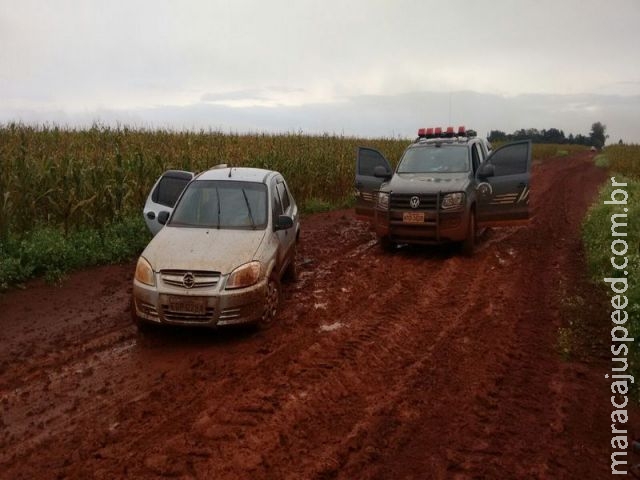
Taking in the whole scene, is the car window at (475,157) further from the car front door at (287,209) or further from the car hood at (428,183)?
the car front door at (287,209)

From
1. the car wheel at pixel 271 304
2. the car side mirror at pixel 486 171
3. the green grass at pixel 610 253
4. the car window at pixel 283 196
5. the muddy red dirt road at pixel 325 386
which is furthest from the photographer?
the car side mirror at pixel 486 171

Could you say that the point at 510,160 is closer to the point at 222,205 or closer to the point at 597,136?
the point at 222,205

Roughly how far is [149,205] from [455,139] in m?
6.63

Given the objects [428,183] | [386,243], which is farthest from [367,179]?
[428,183]

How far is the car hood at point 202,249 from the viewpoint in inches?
241

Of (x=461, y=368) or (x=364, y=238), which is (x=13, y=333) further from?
(x=364, y=238)

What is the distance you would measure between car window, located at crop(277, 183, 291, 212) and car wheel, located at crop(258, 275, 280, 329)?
5.83 ft

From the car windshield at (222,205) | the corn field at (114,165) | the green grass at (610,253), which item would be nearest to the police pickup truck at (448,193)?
the green grass at (610,253)

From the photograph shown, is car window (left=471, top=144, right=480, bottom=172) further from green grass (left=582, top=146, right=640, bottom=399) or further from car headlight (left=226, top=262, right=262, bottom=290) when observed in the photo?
car headlight (left=226, top=262, right=262, bottom=290)

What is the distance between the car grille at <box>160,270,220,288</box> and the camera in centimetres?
603

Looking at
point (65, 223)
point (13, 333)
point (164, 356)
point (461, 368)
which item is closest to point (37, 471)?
point (164, 356)

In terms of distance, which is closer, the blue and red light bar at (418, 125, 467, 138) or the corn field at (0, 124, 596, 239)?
the corn field at (0, 124, 596, 239)

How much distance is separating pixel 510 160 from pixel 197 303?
747 cm

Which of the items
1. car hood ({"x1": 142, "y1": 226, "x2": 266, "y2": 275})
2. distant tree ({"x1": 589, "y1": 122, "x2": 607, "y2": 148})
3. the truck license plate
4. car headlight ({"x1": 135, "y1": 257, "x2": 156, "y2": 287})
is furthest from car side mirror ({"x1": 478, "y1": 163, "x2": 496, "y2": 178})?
distant tree ({"x1": 589, "y1": 122, "x2": 607, "y2": 148})
